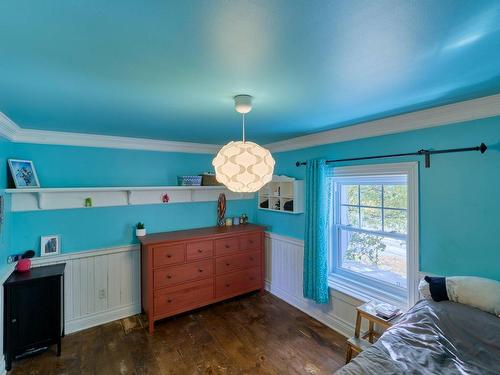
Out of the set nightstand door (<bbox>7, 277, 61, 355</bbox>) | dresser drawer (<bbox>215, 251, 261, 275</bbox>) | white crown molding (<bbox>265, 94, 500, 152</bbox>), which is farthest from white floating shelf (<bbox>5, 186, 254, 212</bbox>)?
white crown molding (<bbox>265, 94, 500, 152</bbox>)

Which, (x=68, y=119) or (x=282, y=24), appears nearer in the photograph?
(x=282, y=24)

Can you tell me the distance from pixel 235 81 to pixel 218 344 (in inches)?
99.4

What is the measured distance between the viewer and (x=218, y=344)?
8.42ft

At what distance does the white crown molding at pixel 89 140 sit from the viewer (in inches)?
94.4

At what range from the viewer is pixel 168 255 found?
9.48ft

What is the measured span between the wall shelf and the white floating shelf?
691 millimetres

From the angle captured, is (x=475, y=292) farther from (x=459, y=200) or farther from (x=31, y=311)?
(x=31, y=311)

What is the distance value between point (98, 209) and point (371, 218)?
3149 millimetres

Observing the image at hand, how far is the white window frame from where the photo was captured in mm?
2170

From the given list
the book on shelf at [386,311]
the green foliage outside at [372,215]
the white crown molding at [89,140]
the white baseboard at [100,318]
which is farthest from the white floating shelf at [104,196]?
the book on shelf at [386,311]

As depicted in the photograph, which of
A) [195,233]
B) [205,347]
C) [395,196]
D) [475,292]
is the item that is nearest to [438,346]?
[475,292]

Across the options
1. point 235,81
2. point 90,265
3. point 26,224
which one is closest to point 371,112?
point 235,81

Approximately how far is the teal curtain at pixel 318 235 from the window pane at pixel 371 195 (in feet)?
1.26

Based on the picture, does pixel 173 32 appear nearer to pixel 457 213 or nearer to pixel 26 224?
pixel 457 213
